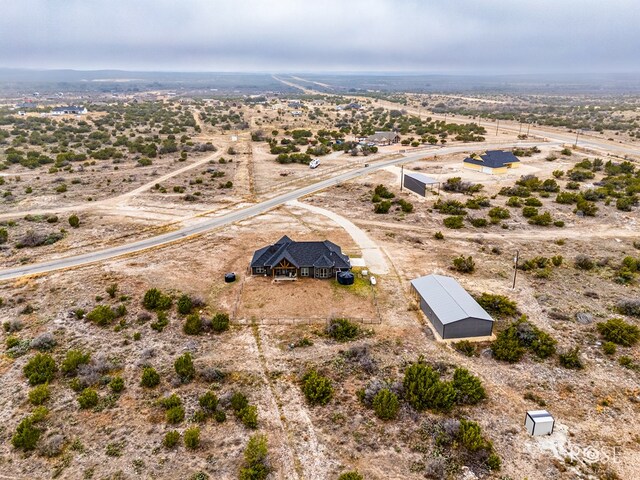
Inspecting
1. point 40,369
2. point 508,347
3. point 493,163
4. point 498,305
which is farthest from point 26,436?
point 493,163

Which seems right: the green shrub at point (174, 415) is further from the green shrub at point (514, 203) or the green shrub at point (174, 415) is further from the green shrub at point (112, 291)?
the green shrub at point (514, 203)

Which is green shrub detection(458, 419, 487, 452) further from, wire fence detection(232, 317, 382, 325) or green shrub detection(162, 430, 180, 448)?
green shrub detection(162, 430, 180, 448)

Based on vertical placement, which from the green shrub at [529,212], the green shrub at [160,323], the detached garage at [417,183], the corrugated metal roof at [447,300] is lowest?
the green shrub at [160,323]

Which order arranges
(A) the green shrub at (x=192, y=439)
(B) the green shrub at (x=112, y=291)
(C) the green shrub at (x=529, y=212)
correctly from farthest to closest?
1. (C) the green shrub at (x=529, y=212)
2. (B) the green shrub at (x=112, y=291)
3. (A) the green shrub at (x=192, y=439)

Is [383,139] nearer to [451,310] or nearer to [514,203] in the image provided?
[514,203]

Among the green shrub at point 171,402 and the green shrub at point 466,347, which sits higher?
the green shrub at point 466,347

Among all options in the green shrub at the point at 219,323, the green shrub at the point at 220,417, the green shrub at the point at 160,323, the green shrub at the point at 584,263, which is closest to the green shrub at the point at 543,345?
the green shrub at the point at 584,263

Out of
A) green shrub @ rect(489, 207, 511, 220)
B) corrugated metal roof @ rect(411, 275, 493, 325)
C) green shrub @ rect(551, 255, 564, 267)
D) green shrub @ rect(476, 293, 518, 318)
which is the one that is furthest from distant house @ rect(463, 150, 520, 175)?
corrugated metal roof @ rect(411, 275, 493, 325)
